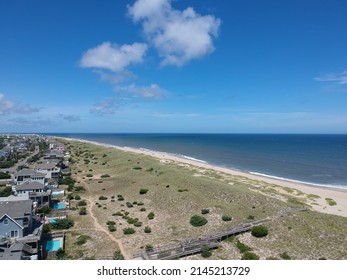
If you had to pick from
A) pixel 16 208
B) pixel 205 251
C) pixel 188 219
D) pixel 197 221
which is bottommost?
pixel 188 219

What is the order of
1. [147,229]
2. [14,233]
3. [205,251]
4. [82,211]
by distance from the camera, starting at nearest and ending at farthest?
1. [14,233]
2. [205,251]
3. [147,229]
4. [82,211]

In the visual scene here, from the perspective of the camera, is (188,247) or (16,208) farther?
(16,208)

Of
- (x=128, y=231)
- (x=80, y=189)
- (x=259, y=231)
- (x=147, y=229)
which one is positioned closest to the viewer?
(x=259, y=231)

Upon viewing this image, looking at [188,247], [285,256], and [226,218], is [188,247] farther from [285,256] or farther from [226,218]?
[226,218]

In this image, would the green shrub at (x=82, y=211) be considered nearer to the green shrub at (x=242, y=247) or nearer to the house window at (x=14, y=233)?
the house window at (x=14, y=233)

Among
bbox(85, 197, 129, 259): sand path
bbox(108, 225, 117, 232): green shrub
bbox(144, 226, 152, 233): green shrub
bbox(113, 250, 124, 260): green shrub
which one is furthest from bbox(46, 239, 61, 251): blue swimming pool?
bbox(144, 226, 152, 233): green shrub

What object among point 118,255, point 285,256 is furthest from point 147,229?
point 285,256

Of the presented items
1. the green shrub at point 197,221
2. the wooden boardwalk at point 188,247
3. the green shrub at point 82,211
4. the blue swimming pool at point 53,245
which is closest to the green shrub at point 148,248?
the wooden boardwalk at point 188,247

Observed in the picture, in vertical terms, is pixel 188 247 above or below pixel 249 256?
above
